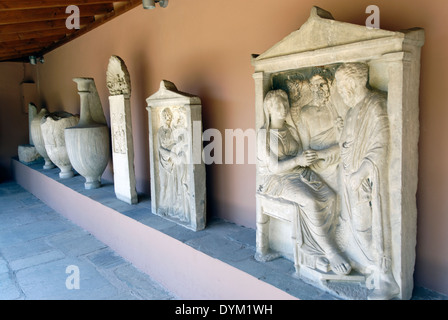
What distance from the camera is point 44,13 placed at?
4875mm

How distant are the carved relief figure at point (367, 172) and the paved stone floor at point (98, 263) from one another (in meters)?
0.31

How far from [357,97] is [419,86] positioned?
15.0 inches

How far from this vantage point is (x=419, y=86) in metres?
2.08

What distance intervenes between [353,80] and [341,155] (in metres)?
0.45

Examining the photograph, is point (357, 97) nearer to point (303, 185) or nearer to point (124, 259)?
point (303, 185)

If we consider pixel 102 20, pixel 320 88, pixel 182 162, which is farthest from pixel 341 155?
pixel 102 20

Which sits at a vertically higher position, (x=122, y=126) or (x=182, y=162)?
(x=122, y=126)

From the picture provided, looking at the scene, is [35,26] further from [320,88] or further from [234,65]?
[320,88]

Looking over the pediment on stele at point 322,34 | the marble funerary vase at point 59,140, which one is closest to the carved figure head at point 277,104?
the pediment on stele at point 322,34

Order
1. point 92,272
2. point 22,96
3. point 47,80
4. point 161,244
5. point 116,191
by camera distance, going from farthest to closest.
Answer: point 22,96 < point 47,80 < point 116,191 < point 92,272 < point 161,244

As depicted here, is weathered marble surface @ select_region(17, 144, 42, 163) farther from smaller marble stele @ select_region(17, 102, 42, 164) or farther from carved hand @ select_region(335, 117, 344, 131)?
carved hand @ select_region(335, 117, 344, 131)

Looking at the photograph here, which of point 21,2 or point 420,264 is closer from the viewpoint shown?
point 420,264
